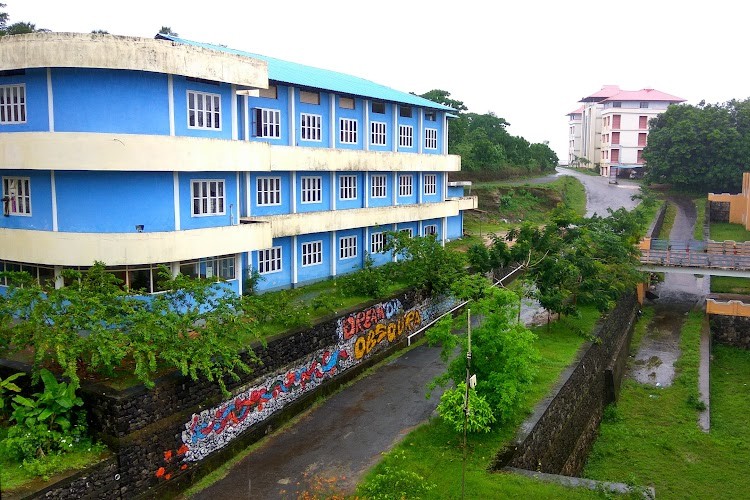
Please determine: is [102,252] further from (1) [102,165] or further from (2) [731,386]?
(2) [731,386]

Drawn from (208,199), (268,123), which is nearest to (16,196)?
(208,199)

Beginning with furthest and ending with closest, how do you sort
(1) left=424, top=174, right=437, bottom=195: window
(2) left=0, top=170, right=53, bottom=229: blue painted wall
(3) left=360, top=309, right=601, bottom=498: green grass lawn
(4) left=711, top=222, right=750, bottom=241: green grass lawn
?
(4) left=711, top=222, right=750, bottom=241: green grass lawn
(1) left=424, top=174, right=437, bottom=195: window
(2) left=0, top=170, right=53, bottom=229: blue painted wall
(3) left=360, top=309, right=601, bottom=498: green grass lawn

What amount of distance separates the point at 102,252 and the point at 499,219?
121 ft

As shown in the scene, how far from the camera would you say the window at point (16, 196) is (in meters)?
18.1

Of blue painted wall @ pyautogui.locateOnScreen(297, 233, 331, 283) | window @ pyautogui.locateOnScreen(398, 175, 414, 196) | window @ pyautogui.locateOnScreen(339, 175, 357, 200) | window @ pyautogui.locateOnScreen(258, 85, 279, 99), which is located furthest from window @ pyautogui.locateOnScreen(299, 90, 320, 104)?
window @ pyautogui.locateOnScreen(398, 175, 414, 196)

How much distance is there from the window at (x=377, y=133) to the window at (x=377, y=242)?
4.25m

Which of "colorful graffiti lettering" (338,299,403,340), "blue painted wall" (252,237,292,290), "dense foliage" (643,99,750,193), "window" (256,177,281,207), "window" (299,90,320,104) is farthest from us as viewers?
"dense foliage" (643,99,750,193)

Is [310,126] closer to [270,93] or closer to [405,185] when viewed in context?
[270,93]

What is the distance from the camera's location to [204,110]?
19.3 meters

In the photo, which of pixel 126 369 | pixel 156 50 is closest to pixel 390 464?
pixel 126 369

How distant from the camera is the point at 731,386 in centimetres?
2664

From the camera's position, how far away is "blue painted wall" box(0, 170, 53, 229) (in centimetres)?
1764

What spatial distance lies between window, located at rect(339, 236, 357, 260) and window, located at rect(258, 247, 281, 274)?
13.1ft

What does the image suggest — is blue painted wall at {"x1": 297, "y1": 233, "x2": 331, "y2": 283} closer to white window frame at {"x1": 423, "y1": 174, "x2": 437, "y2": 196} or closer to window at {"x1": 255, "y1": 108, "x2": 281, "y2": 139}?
window at {"x1": 255, "y1": 108, "x2": 281, "y2": 139}
